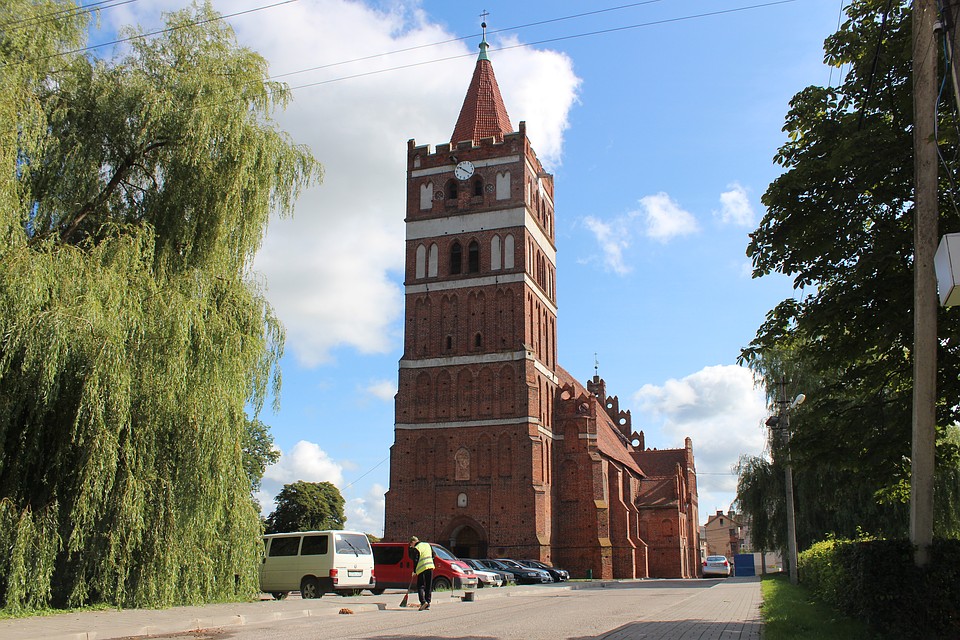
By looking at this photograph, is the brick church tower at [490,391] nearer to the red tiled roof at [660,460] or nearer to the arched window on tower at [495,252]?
the arched window on tower at [495,252]

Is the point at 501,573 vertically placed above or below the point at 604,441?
below

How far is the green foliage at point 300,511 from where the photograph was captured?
61.4 metres

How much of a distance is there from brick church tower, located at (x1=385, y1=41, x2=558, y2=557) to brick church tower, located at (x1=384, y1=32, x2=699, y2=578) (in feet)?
0.20

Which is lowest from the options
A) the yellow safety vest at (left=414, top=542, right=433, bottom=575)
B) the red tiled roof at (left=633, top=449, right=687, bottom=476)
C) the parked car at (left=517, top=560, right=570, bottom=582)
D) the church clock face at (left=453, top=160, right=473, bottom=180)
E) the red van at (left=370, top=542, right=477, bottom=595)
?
the parked car at (left=517, top=560, right=570, bottom=582)

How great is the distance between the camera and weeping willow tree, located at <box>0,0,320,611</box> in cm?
1308

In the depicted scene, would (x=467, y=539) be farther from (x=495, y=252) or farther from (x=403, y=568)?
(x=403, y=568)

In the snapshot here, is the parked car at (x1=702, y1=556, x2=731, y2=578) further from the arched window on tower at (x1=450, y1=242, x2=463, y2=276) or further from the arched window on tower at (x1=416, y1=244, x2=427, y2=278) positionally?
A: the arched window on tower at (x1=416, y1=244, x2=427, y2=278)

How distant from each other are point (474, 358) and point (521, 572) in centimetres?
1250

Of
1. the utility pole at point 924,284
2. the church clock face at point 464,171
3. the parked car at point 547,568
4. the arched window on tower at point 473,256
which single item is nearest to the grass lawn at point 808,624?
the utility pole at point 924,284

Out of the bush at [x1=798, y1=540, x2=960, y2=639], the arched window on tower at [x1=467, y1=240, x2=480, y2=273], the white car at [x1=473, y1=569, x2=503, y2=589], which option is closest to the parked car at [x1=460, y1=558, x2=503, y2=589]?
the white car at [x1=473, y1=569, x2=503, y2=589]

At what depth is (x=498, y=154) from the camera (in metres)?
46.2

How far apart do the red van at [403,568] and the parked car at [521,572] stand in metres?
8.45

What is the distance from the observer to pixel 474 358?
43.6 metres

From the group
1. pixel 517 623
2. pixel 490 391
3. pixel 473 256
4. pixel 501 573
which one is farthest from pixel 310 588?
pixel 473 256
